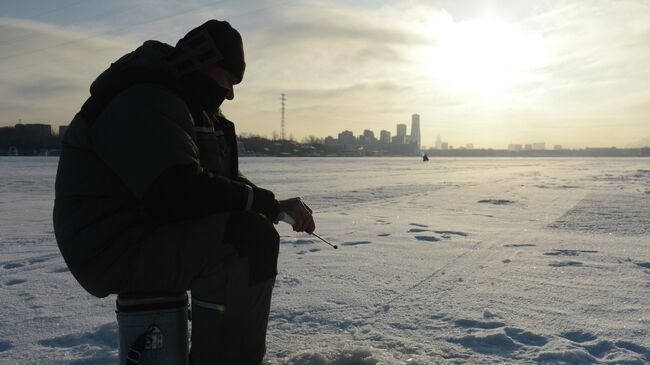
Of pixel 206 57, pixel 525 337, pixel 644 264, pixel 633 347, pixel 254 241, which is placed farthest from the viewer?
pixel 644 264

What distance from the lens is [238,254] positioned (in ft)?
5.32

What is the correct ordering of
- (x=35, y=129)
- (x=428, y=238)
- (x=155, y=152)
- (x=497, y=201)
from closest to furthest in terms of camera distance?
(x=155, y=152), (x=428, y=238), (x=497, y=201), (x=35, y=129)

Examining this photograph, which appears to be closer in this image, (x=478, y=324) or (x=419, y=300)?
(x=478, y=324)

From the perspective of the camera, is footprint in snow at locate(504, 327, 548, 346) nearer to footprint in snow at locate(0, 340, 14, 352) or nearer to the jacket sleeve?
the jacket sleeve

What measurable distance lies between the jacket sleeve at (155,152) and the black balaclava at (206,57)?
21 cm

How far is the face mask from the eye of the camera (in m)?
1.80

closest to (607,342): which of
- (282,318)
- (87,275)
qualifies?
(282,318)

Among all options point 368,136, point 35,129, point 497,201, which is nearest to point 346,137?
point 368,136

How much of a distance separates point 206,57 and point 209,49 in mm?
36

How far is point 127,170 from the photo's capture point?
4.90ft

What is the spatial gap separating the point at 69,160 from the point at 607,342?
2.60 metres

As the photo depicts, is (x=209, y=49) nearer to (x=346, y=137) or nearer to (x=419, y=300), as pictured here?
(x=419, y=300)

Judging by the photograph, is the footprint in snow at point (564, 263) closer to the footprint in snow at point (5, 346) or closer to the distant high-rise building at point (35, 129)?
the footprint in snow at point (5, 346)

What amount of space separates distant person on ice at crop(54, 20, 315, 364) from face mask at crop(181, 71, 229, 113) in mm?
62
